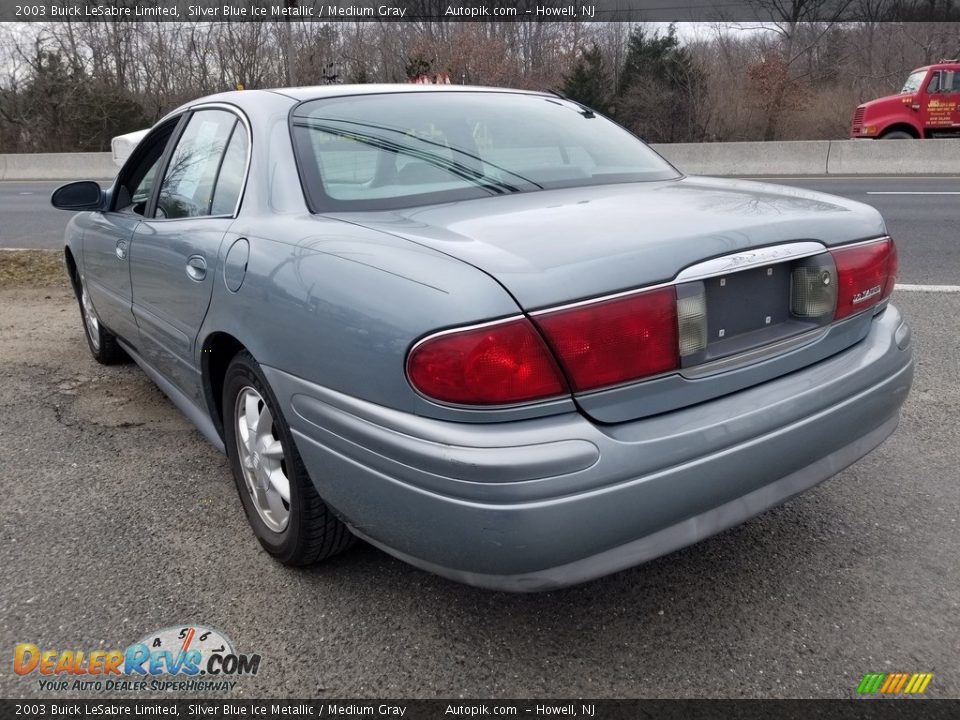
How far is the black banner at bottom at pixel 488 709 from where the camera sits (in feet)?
6.34

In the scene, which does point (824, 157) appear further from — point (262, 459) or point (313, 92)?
point (262, 459)

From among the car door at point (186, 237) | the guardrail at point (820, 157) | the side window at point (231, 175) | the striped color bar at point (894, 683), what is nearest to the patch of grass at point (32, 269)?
the car door at point (186, 237)

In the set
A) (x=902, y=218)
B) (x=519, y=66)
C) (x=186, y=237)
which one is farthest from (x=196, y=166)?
(x=519, y=66)

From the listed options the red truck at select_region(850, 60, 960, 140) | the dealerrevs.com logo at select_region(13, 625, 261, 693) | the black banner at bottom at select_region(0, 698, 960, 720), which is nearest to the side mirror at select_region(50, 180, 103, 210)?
the dealerrevs.com logo at select_region(13, 625, 261, 693)

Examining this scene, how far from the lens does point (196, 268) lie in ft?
8.85

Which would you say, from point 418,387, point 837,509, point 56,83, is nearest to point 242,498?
point 418,387

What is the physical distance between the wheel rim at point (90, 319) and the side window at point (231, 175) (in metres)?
2.12

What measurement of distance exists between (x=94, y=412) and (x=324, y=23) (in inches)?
1281

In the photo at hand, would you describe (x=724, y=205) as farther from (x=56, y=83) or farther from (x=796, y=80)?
(x=56, y=83)

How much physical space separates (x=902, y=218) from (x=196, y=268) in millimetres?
9395

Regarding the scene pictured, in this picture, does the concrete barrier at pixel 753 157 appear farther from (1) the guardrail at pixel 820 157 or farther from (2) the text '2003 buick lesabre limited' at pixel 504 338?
(2) the text '2003 buick lesabre limited' at pixel 504 338

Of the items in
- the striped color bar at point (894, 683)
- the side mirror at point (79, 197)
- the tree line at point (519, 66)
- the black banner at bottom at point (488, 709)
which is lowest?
the black banner at bottom at point (488, 709)

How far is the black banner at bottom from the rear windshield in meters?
1.38

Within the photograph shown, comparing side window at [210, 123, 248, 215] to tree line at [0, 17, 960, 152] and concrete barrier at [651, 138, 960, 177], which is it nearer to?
concrete barrier at [651, 138, 960, 177]
